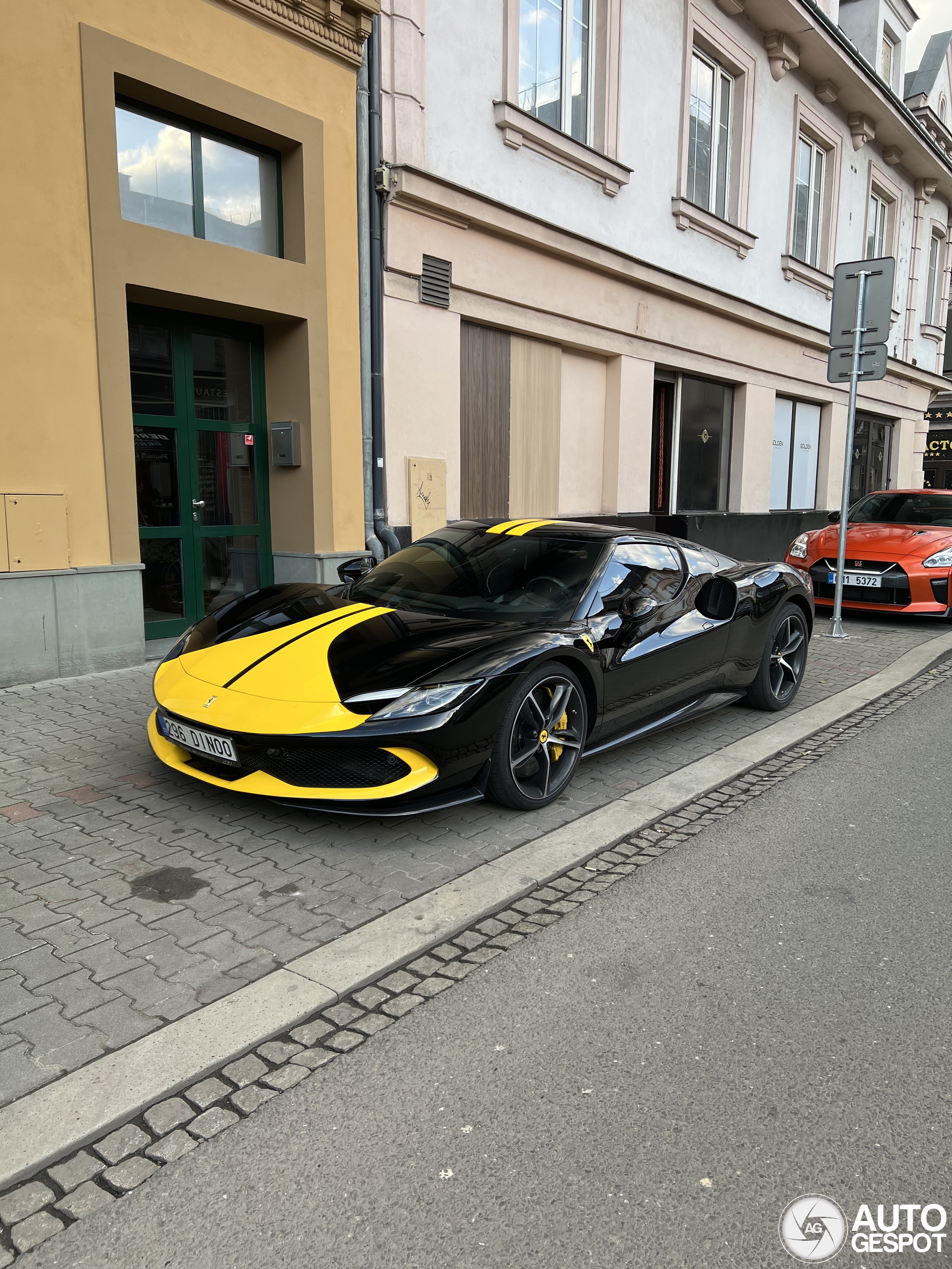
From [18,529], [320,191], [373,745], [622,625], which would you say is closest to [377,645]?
[373,745]

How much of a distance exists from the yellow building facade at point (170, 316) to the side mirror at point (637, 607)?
4088mm

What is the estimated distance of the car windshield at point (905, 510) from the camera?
→ 34.9ft

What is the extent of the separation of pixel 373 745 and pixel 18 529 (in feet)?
13.3

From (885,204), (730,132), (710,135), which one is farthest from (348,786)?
(885,204)

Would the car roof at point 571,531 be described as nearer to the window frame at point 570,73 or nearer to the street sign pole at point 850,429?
the street sign pole at point 850,429

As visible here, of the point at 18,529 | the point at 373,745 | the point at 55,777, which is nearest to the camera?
the point at 373,745

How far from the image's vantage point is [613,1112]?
2.22 m

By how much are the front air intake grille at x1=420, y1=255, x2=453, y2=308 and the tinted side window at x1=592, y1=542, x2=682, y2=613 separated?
524cm

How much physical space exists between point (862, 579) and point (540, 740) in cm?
704

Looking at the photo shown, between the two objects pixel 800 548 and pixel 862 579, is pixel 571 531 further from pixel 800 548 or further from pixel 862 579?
pixel 800 548

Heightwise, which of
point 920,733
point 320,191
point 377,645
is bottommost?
point 920,733

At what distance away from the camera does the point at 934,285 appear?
23688mm

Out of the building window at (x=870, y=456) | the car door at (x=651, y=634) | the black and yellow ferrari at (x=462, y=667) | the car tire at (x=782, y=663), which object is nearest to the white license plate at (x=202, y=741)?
the black and yellow ferrari at (x=462, y=667)

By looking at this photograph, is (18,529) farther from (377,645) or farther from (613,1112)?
(613,1112)
